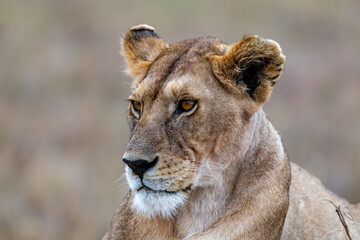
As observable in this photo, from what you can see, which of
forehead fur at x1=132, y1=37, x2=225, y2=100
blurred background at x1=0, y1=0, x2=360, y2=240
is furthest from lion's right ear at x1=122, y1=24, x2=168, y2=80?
blurred background at x1=0, y1=0, x2=360, y2=240

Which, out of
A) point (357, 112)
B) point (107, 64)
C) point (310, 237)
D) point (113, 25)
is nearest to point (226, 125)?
point (310, 237)

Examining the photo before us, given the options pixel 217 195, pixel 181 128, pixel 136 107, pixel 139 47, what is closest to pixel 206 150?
pixel 181 128

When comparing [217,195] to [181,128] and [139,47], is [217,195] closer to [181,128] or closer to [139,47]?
[181,128]

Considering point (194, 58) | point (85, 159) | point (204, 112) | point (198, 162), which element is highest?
point (194, 58)

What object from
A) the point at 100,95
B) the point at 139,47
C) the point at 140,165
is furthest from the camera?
the point at 100,95

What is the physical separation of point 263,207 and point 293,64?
32.9 feet

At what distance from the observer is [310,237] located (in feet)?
18.0

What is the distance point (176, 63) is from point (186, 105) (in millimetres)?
375

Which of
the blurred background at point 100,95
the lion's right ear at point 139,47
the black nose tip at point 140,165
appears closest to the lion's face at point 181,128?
the black nose tip at point 140,165

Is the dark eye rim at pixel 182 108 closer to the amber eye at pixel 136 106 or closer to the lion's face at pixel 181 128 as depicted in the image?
the lion's face at pixel 181 128

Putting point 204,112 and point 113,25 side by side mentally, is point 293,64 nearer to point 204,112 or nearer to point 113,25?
point 113,25

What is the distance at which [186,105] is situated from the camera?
4473 mm

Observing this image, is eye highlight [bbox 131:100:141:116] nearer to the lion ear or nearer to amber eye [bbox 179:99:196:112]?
amber eye [bbox 179:99:196:112]

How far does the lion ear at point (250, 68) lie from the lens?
458 centimetres
